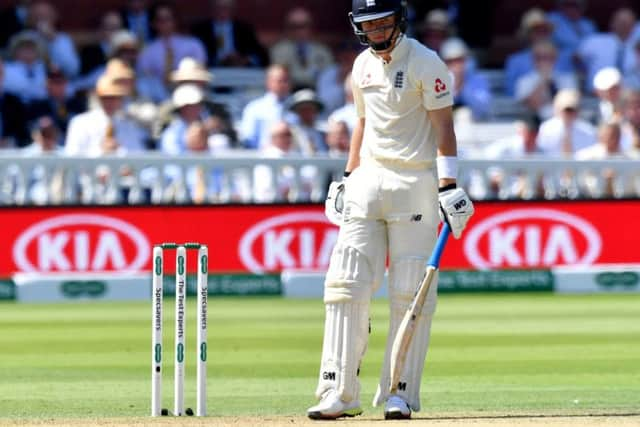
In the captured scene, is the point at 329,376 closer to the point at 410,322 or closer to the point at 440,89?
the point at 410,322

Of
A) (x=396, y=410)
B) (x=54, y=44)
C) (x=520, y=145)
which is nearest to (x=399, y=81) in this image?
(x=396, y=410)

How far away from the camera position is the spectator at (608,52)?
713 inches

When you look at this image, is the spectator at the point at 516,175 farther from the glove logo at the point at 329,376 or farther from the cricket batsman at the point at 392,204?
the glove logo at the point at 329,376

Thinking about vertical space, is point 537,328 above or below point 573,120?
below

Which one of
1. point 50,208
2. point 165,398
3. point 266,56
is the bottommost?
point 165,398

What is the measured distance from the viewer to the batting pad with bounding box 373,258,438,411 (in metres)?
7.36

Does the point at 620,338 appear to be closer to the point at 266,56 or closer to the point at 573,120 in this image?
the point at 573,120

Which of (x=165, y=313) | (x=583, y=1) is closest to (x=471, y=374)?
(x=165, y=313)

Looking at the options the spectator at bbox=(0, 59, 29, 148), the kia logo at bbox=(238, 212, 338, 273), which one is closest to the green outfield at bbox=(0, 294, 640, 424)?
the kia logo at bbox=(238, 212, 338, 273)

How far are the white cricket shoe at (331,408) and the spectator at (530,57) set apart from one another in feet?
35.9

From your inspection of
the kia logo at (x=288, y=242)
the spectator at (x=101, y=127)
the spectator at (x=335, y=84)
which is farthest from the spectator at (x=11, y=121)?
the spectator at (x=335, y=84)

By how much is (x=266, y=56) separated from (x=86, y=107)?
2.64 m

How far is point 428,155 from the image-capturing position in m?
7.41

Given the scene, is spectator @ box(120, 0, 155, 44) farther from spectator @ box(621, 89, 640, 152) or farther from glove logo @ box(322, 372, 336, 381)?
glove logo @ box(322, 372, 336, 381)
